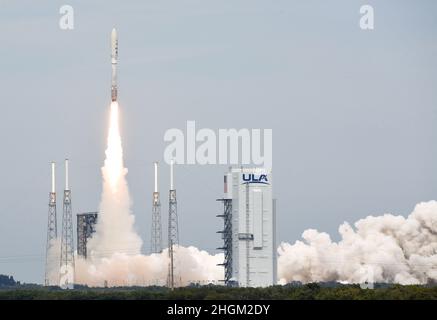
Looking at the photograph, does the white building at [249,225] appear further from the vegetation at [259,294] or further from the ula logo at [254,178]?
the vegetation at [259,294]

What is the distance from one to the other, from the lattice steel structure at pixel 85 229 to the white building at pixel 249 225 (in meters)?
12.4

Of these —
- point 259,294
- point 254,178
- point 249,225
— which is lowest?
point 259,294

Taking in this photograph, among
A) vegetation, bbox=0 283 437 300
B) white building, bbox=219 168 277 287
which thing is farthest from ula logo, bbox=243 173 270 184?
vegetation, bbox=0 283 437 300

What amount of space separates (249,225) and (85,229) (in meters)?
15.5

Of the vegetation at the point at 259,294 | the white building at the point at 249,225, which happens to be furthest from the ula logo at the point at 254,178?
the vegetation at the point at 259,294

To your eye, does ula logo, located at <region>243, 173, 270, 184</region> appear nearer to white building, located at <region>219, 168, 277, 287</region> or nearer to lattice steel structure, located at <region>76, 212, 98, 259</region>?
white building, located at <region>219, 168, 277, 287</region>

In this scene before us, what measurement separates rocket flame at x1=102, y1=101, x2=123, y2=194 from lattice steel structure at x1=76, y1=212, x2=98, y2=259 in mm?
10857

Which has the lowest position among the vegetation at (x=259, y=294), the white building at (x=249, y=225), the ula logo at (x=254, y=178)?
the vegetation at (x=259, y=294)

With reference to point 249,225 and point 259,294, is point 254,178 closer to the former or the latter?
point 249,225

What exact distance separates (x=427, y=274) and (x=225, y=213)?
18.2 metres

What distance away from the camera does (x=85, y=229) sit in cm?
17912

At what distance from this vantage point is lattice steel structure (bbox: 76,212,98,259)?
179125 millimetres

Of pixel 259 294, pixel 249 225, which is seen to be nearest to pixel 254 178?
pixel 249 225

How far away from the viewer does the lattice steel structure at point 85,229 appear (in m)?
179
